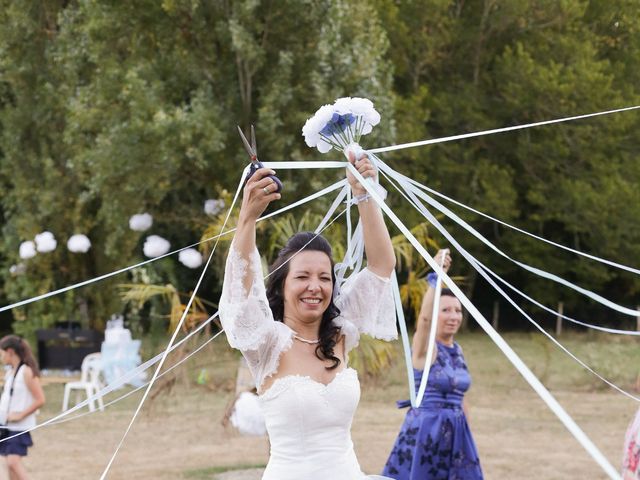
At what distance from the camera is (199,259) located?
54.3 feet

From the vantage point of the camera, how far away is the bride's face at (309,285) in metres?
3.45

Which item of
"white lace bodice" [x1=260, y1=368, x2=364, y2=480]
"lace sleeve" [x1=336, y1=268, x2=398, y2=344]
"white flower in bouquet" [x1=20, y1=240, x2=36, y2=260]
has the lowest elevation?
"white flower in bouquet" [x1=20, y1=240, x2=36, y2=260]

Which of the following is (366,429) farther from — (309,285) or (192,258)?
(309,285)

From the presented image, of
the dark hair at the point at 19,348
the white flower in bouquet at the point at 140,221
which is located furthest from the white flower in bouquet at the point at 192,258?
the dark hair at the point at 19,348

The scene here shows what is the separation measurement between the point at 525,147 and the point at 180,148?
10.7 meters

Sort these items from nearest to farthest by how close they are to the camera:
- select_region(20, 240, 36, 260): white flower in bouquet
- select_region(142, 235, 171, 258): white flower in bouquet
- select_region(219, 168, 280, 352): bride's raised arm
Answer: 1. select_region(219, 168, 280, 352): bride's raised arm
2. select_region(142, 235, 171, 258): white flower in bouquet
3. select_region(20, 240, 36, 260): white flower in bouquet

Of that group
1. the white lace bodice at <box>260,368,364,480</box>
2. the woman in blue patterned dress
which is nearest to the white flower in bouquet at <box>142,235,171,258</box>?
the woman in blue patterned dress

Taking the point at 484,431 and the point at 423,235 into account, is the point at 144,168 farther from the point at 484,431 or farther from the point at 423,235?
the point at 484,431

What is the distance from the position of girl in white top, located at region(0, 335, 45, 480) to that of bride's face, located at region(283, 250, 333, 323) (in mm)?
4696

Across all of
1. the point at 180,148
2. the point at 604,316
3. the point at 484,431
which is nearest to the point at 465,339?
the point at 604,316

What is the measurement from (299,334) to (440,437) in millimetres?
3016

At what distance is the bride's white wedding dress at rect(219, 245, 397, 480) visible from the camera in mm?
3334

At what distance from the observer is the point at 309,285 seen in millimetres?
3443

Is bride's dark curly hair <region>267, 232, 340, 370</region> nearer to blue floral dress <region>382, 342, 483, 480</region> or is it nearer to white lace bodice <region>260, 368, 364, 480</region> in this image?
white lace bodice <region>260, 368, 364, 480</region>
